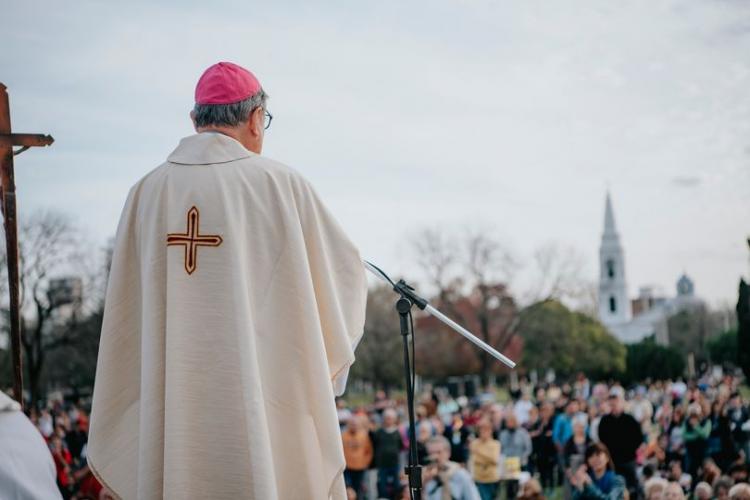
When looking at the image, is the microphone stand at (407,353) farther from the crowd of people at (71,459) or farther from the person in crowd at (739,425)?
the person in crowd at (739,425)

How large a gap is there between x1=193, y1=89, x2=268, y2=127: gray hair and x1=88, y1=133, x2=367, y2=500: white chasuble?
9 cm

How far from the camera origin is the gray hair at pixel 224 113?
3.22m

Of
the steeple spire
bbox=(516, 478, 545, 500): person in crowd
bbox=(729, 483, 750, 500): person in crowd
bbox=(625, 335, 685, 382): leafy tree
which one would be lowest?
bbox=(625, 335, 685, 382): leafy tree

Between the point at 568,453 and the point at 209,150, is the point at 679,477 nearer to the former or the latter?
the point at 568,453

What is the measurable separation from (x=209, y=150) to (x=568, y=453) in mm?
13080

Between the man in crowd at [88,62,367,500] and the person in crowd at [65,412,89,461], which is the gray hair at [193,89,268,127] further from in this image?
the person in crowd at [65,412,89,461]

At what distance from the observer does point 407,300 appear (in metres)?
3.99

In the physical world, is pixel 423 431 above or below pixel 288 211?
below

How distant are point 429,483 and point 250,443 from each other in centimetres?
817

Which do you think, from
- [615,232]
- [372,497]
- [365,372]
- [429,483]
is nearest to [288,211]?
[429,483]

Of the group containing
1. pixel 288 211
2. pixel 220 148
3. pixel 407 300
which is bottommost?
pixel 407 300

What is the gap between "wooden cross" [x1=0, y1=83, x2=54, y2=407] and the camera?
321 cm

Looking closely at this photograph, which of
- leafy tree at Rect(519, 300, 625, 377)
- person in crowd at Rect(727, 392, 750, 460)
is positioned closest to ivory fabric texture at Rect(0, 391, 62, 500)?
person in crowd at Rect(727, 392, 750, 460)

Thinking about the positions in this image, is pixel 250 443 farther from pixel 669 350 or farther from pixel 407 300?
pixel 669 350
